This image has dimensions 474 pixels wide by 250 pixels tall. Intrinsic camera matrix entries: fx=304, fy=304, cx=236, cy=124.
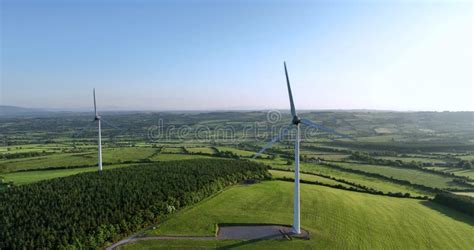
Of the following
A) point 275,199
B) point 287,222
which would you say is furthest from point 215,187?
point 287,222

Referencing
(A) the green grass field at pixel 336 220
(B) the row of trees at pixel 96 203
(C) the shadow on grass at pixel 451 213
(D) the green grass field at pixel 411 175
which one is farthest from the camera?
(D) the green grass field at pixel 411 175

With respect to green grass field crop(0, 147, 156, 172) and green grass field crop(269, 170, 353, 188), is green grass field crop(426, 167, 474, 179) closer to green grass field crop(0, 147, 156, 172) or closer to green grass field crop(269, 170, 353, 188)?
green grass field crop(269, 170, 353, 188)

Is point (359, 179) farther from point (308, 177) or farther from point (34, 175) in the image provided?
point (34, 175)

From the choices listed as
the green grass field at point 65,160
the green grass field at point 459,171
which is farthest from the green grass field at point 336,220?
the green grass field at point 65,160

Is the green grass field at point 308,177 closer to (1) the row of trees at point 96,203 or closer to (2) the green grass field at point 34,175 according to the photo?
(1) the row of trees at point 96,203

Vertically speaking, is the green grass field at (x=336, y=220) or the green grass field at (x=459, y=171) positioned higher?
the green grass field at (x=336, y=220)

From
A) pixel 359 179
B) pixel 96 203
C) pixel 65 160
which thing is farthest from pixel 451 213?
pixel 65 160
